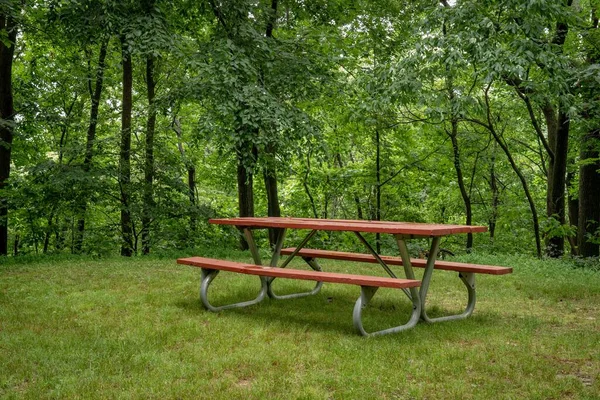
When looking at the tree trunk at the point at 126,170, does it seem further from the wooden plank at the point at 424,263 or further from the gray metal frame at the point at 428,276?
the gray metal frame at the point at 428,276

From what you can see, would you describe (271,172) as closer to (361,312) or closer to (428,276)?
(428,276)

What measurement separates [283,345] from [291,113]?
468 centimetres

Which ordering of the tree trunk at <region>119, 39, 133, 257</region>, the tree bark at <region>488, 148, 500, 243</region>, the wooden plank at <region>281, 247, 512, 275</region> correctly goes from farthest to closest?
1. the tree bark at <region>488, 148, 500, 243</region>
2. the tree trunk at <region>119, 39, 133, 257</region>
3. the wooden plank at <region>281, 247, 512, 275</region>

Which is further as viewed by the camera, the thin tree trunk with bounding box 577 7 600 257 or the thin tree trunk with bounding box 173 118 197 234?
the thin tree trunk with bounding box 173 118 197 234

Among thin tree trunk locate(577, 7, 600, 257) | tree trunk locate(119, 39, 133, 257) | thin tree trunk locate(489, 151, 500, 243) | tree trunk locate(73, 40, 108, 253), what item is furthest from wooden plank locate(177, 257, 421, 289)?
thin tree trunk locate(489, 151, 500, 243)

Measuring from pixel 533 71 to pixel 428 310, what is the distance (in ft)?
26.9

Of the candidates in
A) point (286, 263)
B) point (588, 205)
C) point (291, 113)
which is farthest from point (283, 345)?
point (588, 205)

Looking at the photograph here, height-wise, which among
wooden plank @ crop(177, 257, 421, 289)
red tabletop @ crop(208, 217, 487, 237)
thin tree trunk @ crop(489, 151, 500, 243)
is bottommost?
wooden plank @ crop(177, 257, 421, 289)

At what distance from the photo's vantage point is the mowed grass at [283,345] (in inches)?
141

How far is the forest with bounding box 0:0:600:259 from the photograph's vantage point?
26.3 ft

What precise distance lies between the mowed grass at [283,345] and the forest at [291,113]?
2.65 metres

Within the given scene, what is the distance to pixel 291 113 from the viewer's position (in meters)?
8.57

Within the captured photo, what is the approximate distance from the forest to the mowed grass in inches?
104

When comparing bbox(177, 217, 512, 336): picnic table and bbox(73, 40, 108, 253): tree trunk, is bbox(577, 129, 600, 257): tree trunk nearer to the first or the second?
bbox(177, 217, 512, 336): picnic table
